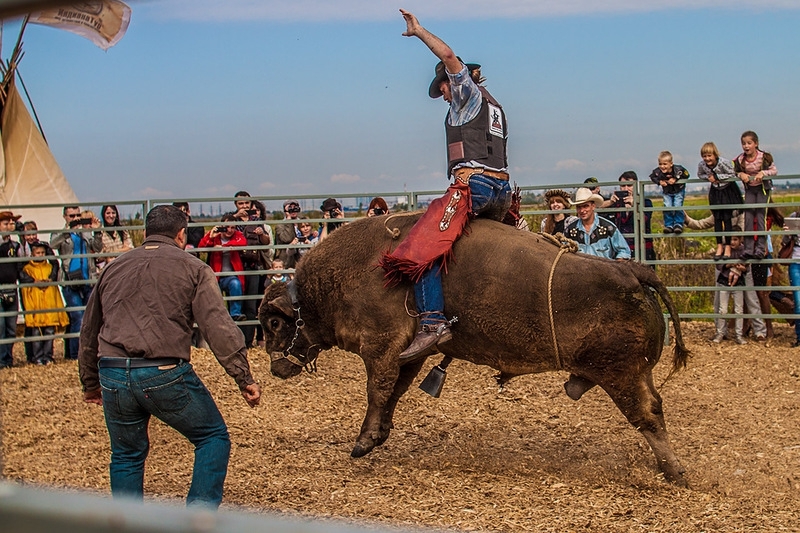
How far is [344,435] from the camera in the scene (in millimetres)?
7098

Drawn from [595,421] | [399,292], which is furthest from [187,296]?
[595,421]

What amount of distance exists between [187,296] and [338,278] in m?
1.84

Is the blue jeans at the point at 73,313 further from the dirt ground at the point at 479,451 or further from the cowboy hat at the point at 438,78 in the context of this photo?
the cowboy hat at the point at 438,78

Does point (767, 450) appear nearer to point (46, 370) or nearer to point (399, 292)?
point (399, 292)

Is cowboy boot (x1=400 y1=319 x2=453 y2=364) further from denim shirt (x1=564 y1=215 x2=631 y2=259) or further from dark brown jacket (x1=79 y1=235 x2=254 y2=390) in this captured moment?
denim shirt (x1=564 y1=215 x2=631 y2=259)

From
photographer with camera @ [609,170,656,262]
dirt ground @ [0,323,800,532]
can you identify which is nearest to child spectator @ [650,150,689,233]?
photographer with camera @ [609,170,656,262]

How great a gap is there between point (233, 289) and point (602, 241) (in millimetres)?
4781

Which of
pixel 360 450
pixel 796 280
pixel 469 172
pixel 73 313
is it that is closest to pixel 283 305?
pixel 360 450

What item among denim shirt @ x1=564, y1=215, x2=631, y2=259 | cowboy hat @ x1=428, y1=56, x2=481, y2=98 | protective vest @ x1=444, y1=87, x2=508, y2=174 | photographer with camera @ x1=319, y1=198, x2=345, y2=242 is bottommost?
denim shirt @ x1=564, y1=215, x2=631, y2=259

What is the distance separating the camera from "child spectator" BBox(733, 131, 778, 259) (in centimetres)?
971

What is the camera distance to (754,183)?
31.7ft

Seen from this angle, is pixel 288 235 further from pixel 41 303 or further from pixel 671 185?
pixel 671 185

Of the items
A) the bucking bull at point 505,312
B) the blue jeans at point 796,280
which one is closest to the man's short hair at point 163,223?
the bucking bull at point 505,312

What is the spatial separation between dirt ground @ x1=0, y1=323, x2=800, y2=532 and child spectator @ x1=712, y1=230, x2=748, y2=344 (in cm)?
64
